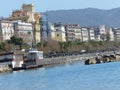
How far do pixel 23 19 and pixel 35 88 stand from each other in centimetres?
10510

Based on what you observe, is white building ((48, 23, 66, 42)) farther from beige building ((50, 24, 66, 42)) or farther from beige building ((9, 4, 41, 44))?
beige building ((9, 4, 41, 44))

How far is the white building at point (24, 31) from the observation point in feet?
433

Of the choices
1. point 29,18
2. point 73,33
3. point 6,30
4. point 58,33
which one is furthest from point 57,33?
point 6,30

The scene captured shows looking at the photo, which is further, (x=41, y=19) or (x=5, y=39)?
(x=41, y=19)

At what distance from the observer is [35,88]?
40.8m

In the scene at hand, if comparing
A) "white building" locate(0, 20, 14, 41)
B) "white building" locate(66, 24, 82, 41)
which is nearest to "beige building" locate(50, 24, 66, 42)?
"white building" locate(66, 24, 82, 41)

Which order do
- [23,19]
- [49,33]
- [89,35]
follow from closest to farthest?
[23,19] < [49,33] < [89,35]

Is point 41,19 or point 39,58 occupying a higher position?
point 41,19

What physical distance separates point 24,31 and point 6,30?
8159 millimetres

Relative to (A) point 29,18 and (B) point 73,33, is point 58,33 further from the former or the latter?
(A) point 29,18

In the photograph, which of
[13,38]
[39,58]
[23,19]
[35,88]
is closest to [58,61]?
[13,38]

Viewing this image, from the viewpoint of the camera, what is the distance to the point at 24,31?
447 ft

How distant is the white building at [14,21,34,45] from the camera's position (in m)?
132

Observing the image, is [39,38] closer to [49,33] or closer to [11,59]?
[49,33]
